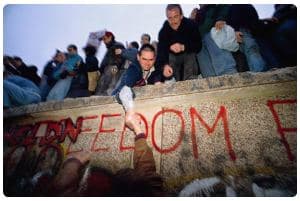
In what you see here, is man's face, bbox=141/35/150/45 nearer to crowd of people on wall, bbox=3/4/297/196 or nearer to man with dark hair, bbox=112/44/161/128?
crowd of people on wall, bbox=3/4/297/196

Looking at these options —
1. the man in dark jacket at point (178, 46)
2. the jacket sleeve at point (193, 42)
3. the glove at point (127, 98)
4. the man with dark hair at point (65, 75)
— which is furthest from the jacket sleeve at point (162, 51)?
the man with dark hair at point (65, 75)

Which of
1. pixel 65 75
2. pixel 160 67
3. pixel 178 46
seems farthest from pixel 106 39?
pixel 178 46

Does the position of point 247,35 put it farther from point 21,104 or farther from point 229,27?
point 21,104

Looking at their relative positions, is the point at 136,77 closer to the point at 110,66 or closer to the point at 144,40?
the point at 110,66

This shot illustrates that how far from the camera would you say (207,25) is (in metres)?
4.21

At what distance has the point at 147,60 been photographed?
430cm

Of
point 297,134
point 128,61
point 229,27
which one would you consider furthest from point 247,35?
point 128,61

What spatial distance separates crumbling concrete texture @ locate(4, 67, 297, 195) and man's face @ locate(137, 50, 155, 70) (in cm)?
40

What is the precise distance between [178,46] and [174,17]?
1.33 ft

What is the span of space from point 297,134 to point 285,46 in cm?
108

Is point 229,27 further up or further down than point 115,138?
further up

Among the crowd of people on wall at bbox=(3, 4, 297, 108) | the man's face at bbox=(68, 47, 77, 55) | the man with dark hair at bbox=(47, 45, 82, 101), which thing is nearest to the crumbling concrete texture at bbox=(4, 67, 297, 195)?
the crowd of people on wall at bbox=(3, 4, 297, 108)

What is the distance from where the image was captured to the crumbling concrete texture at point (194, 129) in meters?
3.42

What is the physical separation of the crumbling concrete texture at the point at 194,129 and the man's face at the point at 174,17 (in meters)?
0.82
